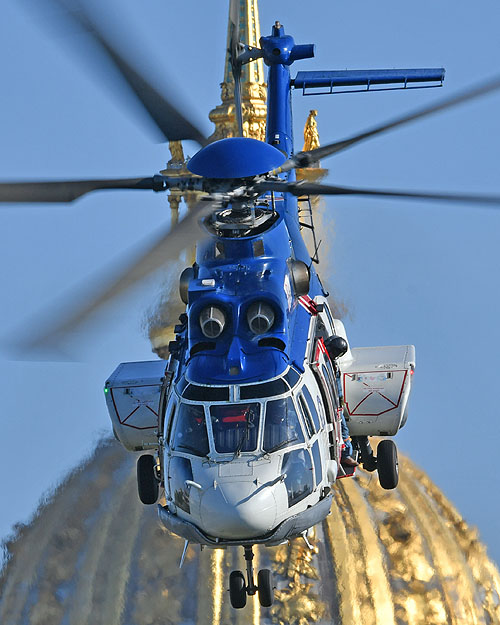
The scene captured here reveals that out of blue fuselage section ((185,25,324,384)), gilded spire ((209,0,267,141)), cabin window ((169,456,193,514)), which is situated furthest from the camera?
gilded spire ((209,0,267,141))

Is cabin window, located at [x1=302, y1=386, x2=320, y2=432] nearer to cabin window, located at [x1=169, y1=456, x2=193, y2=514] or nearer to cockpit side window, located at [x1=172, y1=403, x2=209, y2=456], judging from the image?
cockpit side window, located at [x1=172, y1=403, x2=209, y2=456]

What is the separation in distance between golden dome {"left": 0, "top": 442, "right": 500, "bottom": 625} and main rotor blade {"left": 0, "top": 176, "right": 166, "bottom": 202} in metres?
10.9

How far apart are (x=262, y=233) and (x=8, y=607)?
1173 centimetres

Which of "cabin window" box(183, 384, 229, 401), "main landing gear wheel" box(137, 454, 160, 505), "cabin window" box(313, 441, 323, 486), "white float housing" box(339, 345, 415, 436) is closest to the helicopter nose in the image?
"cabin window" box(313, 441, 323, 486)

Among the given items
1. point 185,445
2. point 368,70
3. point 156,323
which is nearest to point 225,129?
point 156,323

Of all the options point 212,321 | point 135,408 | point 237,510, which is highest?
point 212,321

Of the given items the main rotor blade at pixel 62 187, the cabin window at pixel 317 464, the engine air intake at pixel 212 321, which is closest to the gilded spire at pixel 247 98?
the main rotor blade at pixel 62 187

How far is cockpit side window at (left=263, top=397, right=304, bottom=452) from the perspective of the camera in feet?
39.4

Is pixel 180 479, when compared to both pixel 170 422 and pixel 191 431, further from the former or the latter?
pixel 170 422

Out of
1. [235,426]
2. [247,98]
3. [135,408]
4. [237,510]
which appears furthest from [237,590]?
[247,98]

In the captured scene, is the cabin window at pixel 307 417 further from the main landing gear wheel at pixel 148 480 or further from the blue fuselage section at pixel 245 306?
the main landing gear wheel at pixel 148 480

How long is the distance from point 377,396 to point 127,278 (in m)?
6.14

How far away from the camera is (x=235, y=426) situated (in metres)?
12.0

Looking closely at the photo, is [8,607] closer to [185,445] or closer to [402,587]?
[402,587]
